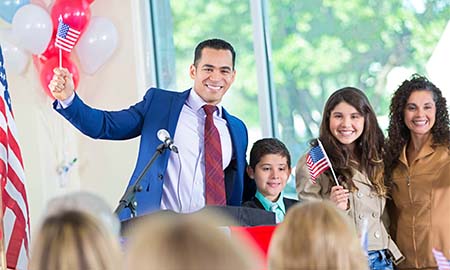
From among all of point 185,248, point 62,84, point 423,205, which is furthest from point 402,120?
point 185,248

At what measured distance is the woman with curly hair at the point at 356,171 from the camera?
3102 mm

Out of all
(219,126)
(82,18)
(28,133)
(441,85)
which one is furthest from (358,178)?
(28,133)

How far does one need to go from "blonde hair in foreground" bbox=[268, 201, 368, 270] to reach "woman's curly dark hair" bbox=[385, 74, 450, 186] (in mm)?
1995

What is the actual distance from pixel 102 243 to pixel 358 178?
217 centimetres

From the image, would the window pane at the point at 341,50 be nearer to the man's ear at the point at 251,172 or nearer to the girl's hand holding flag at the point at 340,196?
the man's ear at the point at 251,172

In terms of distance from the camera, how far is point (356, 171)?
315 cm

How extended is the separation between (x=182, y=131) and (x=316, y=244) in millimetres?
A: 2162

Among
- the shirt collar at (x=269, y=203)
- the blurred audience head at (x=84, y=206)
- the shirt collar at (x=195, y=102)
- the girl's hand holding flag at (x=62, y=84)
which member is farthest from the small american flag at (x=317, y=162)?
the blurred audience head at (x=84, y=206)

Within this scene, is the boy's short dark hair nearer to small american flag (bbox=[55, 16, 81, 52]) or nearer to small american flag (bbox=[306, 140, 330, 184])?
small american flag (bbox=[306, 140, 330, 184])

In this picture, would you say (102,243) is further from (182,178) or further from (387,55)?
(387,55)

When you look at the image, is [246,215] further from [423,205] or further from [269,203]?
[423,205]

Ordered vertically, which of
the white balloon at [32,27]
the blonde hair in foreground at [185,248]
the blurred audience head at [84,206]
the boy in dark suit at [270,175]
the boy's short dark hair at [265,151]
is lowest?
the blonde hair in foreground at [185,248]

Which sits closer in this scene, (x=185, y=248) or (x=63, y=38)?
A: (x=185, y=248)

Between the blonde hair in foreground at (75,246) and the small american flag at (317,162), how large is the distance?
81.0 inches
